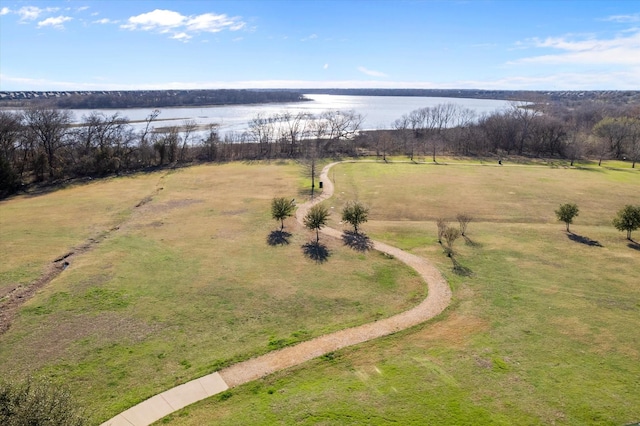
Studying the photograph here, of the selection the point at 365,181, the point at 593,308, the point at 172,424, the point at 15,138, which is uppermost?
the point at 15,138

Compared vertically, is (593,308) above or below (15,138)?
below

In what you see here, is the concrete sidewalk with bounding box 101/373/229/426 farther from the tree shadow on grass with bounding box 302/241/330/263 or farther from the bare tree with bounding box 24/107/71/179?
the bare tree with bounding box 24/107/71/179

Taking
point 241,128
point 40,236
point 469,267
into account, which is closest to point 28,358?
point 40,236

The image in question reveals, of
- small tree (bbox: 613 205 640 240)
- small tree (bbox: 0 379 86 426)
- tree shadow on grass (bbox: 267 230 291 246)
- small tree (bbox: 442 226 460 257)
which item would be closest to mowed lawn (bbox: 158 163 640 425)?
small tree (bbox: 442 226 460 257)

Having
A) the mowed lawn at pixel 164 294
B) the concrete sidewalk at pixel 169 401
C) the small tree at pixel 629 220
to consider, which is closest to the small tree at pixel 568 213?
the small tree at pixel 629 220

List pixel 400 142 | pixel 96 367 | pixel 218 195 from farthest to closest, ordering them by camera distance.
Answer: pixel 400 142, pixel 218 195, pixel 96 367

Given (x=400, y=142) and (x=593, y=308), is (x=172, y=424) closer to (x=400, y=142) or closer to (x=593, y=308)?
(x=593, y=308)

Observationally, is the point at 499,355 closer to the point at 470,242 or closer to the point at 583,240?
the point at 470,242
